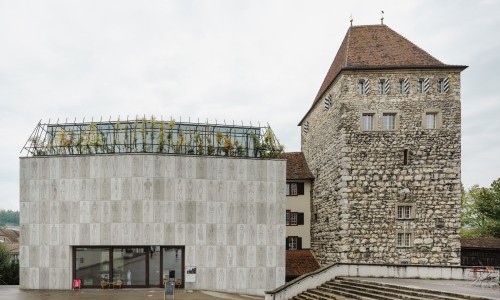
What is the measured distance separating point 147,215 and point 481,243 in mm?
24618

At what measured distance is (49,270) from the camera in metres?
21.3

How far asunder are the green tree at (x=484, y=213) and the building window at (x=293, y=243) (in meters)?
18.4

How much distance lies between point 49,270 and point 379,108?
20374 mm

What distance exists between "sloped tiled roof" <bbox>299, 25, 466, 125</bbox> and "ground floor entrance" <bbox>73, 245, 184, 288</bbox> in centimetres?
1535

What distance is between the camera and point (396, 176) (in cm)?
2548

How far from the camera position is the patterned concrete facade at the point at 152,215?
21.3 metres

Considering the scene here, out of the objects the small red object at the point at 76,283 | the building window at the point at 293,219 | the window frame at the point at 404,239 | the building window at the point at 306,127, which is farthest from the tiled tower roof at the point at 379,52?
the small red object at the point at 76,283

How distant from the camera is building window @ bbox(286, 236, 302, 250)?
3133 cm

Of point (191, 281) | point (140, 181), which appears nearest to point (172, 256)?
point (191, 281)

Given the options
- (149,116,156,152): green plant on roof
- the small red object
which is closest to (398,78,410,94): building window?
(149,116,156,152): green plant on roof

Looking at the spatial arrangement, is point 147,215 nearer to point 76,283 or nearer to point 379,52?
point 76,283

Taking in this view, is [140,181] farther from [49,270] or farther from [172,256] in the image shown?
[49,270]

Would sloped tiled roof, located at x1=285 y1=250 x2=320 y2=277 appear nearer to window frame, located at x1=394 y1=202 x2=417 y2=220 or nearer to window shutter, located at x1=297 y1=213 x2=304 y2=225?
window shutter, located at x1=297 y1=213 x2=304 y2=225

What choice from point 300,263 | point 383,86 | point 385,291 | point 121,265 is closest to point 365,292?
point 385,291
